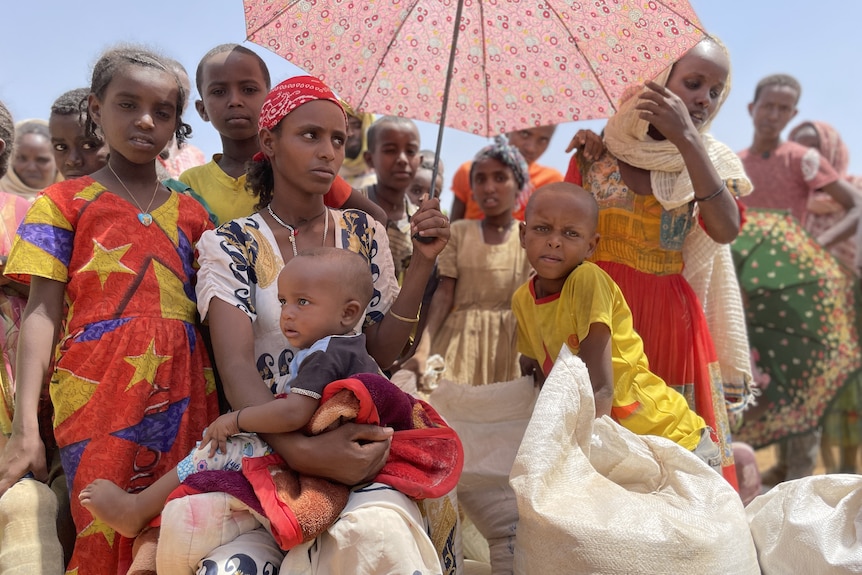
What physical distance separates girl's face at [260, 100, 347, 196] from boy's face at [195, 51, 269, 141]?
636mm

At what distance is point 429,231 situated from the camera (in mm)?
2873

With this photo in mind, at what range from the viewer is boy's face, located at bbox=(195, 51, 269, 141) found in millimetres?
3539

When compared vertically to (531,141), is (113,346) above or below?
below

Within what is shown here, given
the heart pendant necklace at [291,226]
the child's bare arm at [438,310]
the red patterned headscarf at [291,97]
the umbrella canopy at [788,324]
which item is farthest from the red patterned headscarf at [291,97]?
the umbrella canopy at [788,324]

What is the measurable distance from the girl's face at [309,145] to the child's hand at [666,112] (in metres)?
1.17

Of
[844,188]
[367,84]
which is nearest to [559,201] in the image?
[367,84]

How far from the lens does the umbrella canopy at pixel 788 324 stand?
6.41m

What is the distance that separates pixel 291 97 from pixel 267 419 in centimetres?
114

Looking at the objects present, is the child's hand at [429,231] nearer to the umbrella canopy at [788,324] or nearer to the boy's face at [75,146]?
the boy's face at [75,146]

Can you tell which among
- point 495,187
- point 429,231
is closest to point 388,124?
point 495,187

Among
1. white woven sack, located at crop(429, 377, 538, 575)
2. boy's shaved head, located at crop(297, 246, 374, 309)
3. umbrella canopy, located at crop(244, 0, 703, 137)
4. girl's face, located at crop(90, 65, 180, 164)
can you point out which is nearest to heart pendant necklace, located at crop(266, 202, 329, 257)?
boy's shaved head, located at crop(297, 246, 374, 309)

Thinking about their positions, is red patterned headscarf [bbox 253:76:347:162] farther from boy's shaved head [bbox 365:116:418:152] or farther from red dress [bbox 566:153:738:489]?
boy's shaved head [bbox 365:116:418:152]

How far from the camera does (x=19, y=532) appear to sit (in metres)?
2.61

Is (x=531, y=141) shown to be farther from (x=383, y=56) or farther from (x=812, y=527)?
(x=812, y=527)
